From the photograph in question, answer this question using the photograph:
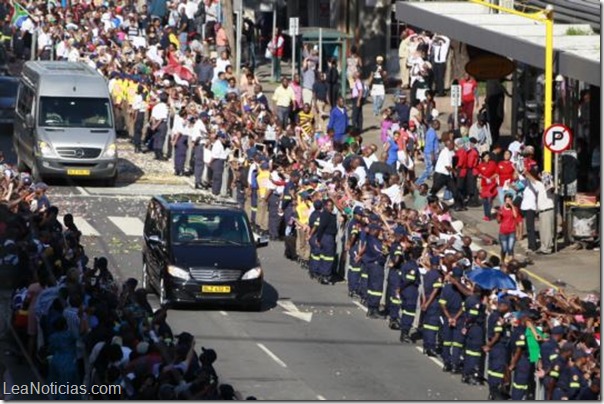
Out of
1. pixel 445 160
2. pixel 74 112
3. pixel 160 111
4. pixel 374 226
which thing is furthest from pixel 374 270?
pixel 160 111

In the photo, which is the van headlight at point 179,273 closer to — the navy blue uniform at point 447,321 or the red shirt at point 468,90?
the navy blue uniform at point 447,321

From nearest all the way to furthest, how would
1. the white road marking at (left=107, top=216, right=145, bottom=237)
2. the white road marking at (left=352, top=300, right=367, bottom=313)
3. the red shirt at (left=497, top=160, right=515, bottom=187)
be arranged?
the white road marking at (left=352, top=300, right=367, bottom=313)
the red shirt at (left=497, top=160, right=515, bottom=187)
the white road marking at (left=107, top=216, right=145, bottom=237)

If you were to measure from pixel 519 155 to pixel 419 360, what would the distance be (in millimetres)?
10095

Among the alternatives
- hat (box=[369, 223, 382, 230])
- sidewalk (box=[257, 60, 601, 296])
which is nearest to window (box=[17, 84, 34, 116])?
sidewalk (box=[257, 60, 601, 296])

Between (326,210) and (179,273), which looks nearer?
(179,273)

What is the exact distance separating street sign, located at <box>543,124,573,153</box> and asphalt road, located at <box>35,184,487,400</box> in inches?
183

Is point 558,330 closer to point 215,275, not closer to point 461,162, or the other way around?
point 215,275

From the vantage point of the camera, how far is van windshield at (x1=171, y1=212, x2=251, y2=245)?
28.7 meters

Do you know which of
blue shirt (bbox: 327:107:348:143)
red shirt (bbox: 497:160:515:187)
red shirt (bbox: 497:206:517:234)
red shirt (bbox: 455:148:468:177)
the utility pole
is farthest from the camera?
the utility pole

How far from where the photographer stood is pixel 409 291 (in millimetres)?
26891

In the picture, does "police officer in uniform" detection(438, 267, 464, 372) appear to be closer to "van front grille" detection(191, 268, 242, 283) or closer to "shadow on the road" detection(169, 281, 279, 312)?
"van front grille" detection(191, 268, 242, 283)

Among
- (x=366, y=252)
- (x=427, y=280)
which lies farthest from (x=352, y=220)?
(x=427, y=280)

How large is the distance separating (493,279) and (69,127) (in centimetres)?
1585

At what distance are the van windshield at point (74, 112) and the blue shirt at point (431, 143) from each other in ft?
21.3
